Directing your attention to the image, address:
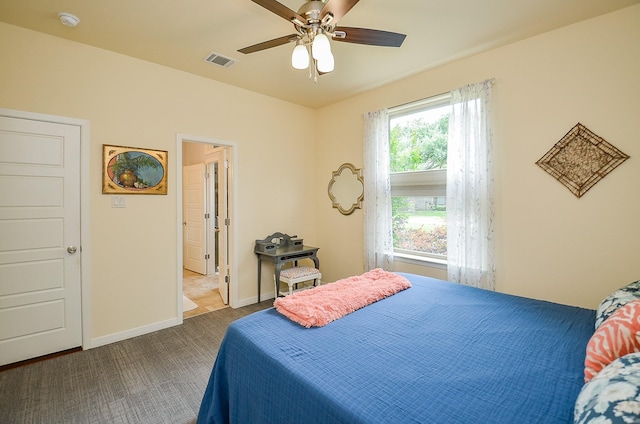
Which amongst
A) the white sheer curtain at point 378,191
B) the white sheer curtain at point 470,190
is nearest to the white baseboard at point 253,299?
the white sheer curtain at point 378,191

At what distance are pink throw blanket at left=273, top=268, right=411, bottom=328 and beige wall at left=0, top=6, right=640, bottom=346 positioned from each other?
1.21 m

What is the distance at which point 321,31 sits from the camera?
1789mm

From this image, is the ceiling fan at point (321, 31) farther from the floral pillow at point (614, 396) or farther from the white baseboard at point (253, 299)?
the white baseboard at point (253, 299)

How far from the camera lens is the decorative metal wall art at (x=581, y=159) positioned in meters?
2.17

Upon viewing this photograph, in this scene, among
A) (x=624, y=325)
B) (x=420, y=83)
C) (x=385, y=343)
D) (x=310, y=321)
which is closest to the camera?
(x=624, y=325)

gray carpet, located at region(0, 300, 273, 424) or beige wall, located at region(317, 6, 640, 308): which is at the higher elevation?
beige wall, located at region(317, 6, 640, 308)

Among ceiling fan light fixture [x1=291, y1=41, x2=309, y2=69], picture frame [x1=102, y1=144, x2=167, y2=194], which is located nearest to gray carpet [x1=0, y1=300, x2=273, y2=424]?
picture frame [x1=102, y1=144, x2=167, y2=194]

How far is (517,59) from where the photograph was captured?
255 centimetres

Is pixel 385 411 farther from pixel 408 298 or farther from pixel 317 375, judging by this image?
pixel 408 298

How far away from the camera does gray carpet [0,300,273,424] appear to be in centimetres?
184

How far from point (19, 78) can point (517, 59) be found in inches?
165

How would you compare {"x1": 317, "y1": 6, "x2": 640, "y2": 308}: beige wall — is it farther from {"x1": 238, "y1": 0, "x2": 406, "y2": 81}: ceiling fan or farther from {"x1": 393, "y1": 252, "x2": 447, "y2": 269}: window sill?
A: {"x1": 238, "y1": 0, "x2": 406, "y2": 81}: ceiling fan

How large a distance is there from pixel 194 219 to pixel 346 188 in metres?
3.08

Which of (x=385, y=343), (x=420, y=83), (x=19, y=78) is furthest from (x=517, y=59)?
(x=19, y=78)
